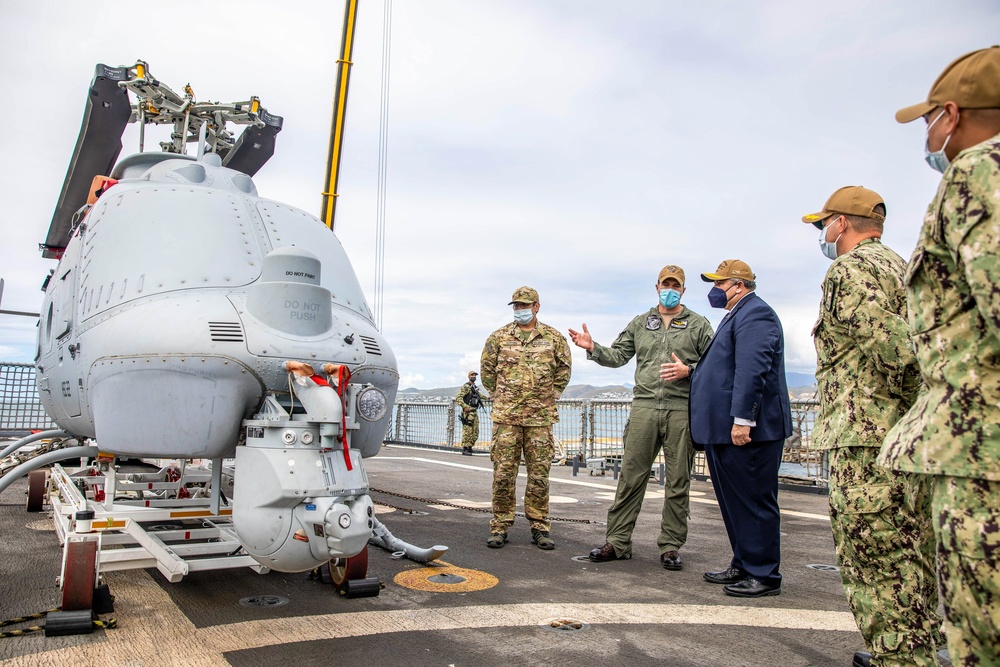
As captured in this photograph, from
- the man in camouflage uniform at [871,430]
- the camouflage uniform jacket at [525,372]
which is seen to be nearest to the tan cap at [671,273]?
the camouflage uniform jacket at [525,372]

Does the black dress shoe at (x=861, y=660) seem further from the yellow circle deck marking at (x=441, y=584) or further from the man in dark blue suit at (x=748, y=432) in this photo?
the yellow circle deck marking at (x=441, y=584)

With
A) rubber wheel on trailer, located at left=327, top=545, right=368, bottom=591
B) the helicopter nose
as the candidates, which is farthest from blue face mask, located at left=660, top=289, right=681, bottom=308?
rubber wheel on trailer, located at left=327, top=545, right=368, bottom=591

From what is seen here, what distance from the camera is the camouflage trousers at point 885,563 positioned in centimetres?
234

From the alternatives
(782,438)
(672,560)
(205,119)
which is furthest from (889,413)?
(205,119)

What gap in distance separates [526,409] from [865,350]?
3.10 meters

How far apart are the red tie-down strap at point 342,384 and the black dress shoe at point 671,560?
2602 mm

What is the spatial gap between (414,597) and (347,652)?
35.3 inches

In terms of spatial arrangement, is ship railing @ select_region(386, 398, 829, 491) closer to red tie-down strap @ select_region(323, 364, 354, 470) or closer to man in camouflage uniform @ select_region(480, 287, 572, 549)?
man in camouflage uniform @ select_region(480, 287, 572, 549)

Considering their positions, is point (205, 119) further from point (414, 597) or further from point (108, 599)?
point (414, 597)

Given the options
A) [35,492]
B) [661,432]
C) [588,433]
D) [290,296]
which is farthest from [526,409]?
[588,433]

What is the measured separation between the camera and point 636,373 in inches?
205

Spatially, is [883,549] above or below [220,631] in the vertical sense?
above

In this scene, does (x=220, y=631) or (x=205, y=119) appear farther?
(x=205, y=119)

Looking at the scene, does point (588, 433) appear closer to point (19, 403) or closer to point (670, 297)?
point (670, 297)
